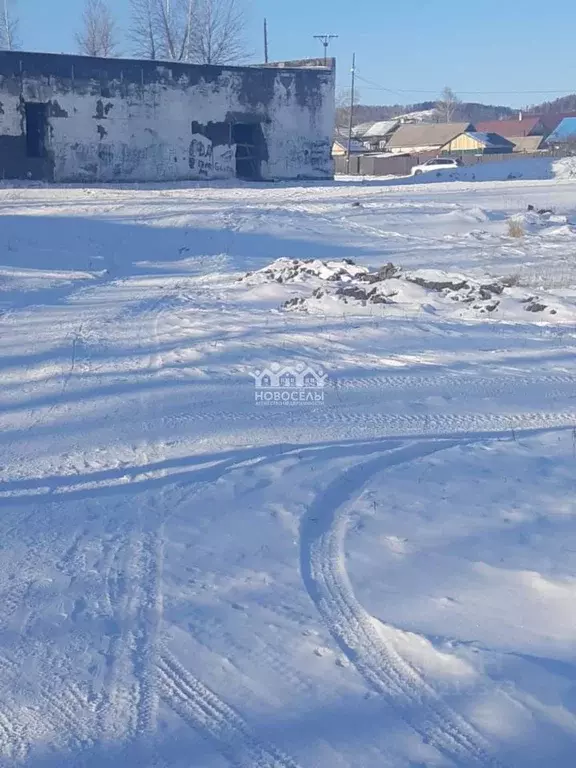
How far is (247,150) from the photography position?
36219 millimetres

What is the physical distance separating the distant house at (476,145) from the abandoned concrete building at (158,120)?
138ft

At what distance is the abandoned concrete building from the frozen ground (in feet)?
73.7

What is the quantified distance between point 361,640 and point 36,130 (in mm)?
31660

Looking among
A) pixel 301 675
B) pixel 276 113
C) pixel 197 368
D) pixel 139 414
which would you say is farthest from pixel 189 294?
pixel 276 113

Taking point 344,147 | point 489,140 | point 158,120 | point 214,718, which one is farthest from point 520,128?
point 214,718

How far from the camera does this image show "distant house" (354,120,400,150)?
9056cm

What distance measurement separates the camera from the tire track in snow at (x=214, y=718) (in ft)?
10.6

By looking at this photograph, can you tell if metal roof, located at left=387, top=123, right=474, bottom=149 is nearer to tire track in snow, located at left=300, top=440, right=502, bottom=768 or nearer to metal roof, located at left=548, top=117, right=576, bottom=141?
metal roof, located at left=548, top=117, right=576, bottom=141

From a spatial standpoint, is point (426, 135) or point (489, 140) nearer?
point (489, 140)

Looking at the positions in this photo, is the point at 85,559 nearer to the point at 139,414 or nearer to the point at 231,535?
the point at 231,535

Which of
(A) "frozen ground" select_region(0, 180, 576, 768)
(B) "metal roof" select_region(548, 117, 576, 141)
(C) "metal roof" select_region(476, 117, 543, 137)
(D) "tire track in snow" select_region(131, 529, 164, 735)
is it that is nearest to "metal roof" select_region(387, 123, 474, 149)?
(B) "metal roof" select_region(548, 117, 576, 141)

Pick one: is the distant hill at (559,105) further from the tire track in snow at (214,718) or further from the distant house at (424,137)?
the tire track in snow at (214,718)

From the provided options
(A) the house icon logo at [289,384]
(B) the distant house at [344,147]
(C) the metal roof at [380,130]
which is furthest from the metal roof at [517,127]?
(A) the house icon logo at [289,384]

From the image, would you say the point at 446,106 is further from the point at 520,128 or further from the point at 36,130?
the point at 36,130
